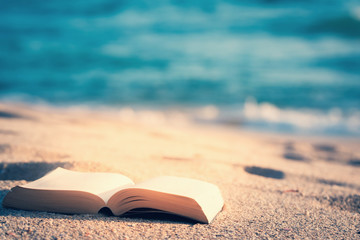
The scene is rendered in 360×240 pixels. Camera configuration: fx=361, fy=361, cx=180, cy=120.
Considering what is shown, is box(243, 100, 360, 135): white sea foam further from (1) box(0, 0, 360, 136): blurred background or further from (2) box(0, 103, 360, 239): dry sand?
(2) box(0, 103, 360, 239): dry sand

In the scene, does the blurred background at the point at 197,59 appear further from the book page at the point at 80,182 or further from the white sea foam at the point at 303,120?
the book page at the point at 80,182

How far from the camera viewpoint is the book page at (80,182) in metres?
1.70

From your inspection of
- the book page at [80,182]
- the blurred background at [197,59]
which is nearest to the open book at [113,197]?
the book page at [80,182]

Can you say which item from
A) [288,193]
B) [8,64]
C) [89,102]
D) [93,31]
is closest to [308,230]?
[288,193]

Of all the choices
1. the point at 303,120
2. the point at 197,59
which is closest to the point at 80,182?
the point at 303,120

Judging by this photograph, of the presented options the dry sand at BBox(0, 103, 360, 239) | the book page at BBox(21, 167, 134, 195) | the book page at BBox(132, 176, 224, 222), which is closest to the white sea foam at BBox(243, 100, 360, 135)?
the dry sand at BBox(0, 103, 360, 239)

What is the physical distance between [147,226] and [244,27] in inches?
453

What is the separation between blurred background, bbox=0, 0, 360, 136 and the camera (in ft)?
23.6

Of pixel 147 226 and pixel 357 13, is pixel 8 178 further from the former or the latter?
pixel 357 13

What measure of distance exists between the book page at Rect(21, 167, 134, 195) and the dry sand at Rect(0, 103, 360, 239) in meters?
0.13

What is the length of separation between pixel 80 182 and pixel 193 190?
0.56 metres

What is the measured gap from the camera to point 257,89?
27.4 feet

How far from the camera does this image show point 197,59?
10.8 meters

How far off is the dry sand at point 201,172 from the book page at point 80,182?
0.43 ft
